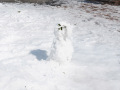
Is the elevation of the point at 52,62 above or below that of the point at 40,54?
above

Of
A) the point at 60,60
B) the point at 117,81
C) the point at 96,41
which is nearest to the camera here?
the point at 117,81

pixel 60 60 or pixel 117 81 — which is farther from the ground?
pixel 60 60

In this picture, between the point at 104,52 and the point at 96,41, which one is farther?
the point at 96,41

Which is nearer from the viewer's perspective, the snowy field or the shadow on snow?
the snowy field

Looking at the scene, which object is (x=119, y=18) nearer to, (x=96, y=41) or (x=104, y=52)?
(x=96, y=41)

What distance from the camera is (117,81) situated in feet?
15.0

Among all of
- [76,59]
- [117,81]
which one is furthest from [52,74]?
[117,81]

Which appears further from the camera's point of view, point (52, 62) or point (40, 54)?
point (40, 54)

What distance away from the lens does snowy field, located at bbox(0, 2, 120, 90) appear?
436 centimetres

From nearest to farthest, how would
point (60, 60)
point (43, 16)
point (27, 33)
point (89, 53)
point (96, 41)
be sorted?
1. point (60, 60)
2. point (89, 53)
3. point (96, 41)
4. point (27, 33)
5. point (43, 16)

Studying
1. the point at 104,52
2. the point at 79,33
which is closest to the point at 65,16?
the point at 79,33

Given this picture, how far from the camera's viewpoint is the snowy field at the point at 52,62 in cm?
436

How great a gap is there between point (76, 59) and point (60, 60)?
0.88 metres

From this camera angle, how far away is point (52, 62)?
16.4 ft
